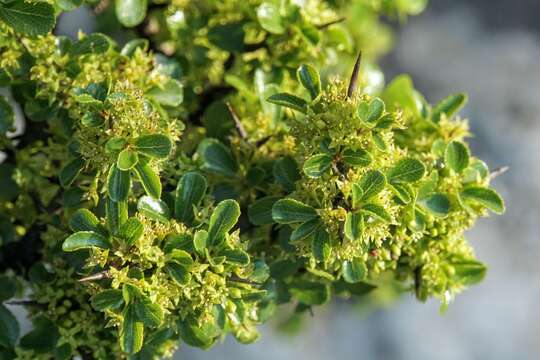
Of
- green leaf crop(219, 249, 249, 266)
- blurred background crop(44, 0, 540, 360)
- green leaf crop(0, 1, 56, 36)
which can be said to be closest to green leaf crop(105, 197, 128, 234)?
green leaf crop(219, 249, 249, 266)

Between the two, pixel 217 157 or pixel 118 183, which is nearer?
pixel 118 183

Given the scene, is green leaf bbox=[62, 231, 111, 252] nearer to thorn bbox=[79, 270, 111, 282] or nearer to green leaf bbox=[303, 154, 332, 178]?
thorn bbox=[79, 270, 111, 282]

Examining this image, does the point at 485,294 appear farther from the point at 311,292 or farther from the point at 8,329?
the point at 8,329

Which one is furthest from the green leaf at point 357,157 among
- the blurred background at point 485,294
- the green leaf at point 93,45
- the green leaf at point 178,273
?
the blurred background at point 485,294

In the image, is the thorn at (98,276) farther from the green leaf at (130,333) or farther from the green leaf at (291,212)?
the green leaf at (291,212)

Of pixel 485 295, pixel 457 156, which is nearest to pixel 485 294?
pixel 485 295

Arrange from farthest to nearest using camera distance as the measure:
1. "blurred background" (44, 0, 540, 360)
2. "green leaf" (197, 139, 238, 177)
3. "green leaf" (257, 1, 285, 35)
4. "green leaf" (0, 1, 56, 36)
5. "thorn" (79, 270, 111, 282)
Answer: "blurred background" (44, 0, 540, 360) < "green leaf" (257, 1, 285, 35) < "green leaf" (197, 139, 238, 177) < "green leaf" (0, 1, 56, 36) < "thorn" (79, 270, 111, 282)
